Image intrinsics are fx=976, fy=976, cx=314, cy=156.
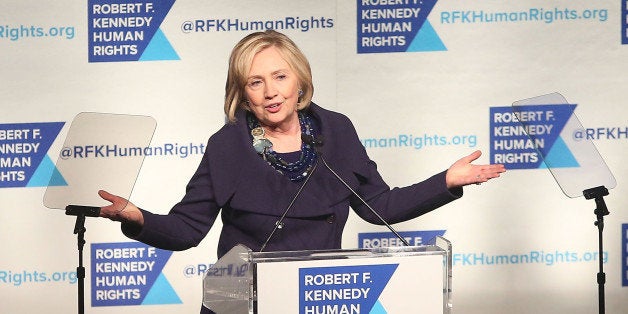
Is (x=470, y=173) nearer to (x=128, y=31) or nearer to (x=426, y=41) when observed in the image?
(x=426, y=41)

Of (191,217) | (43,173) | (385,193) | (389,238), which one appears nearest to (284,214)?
(191,217)

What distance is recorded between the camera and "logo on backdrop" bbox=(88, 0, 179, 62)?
5195 millimetres

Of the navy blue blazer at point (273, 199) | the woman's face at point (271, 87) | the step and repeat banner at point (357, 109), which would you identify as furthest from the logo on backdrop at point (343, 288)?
the step and repeat banner at point (357, 109)

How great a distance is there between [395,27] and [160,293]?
1.92 m

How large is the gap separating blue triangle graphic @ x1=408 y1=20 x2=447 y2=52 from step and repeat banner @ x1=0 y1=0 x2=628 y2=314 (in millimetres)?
12

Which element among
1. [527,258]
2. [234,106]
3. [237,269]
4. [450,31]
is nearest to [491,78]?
[450,31]

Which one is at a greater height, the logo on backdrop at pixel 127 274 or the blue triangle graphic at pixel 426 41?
the blue triangle graphic at pixel 426 41

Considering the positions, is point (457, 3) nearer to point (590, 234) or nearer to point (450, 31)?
point (450, 31)

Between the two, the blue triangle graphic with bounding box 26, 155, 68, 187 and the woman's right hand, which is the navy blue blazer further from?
the blue triangle graphic with bounding box 26, 155, 68, 187

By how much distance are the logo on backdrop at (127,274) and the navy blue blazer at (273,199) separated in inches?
88.4

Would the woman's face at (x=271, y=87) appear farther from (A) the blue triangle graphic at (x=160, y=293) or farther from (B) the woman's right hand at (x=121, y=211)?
(A) the blue triangle graphic at (x=160, y=293)

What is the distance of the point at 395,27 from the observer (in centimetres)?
526

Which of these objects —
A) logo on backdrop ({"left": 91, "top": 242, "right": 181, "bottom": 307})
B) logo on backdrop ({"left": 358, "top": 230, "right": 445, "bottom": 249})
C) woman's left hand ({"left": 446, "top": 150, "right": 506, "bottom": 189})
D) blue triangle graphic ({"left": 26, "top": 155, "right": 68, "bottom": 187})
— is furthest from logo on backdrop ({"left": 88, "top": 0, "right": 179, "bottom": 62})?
woman's left hand ({"left": 446, "top": 150, "right": 506, "bottom": 189})

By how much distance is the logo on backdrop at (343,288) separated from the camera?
2.38 m
